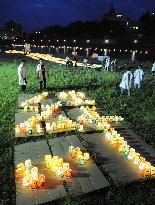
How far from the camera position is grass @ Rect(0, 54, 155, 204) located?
10.2m

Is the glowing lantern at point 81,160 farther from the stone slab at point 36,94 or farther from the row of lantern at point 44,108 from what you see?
the stone slab at point 36,94

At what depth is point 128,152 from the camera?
39.0ft

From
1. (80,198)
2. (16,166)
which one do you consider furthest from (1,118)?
(80,198)

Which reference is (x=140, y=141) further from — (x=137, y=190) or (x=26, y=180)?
(x=26, y=180)

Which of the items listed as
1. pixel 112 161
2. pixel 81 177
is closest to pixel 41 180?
pixel 81 177

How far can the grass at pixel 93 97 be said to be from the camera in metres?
10.2

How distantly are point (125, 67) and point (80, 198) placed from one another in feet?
76.7

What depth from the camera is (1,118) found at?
15891 mm

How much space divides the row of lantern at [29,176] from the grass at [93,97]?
14.1 inches

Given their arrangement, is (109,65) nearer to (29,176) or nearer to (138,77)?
(138,77)

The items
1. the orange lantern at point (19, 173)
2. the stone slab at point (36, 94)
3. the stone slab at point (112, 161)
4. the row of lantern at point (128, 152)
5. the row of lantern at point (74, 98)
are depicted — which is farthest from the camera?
the stone slab at point (36, 94)

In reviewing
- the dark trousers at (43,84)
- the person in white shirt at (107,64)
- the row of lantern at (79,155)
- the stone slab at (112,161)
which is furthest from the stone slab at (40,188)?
the person in white shirt at (107,64)

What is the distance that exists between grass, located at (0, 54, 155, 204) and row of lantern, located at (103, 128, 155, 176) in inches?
17.3

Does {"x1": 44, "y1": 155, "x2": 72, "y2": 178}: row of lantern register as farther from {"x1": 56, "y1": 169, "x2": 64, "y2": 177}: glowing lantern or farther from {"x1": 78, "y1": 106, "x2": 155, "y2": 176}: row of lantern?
{"x1": 78, "y1": 106, "x2": 155, "y2": 176}: row of lantern
